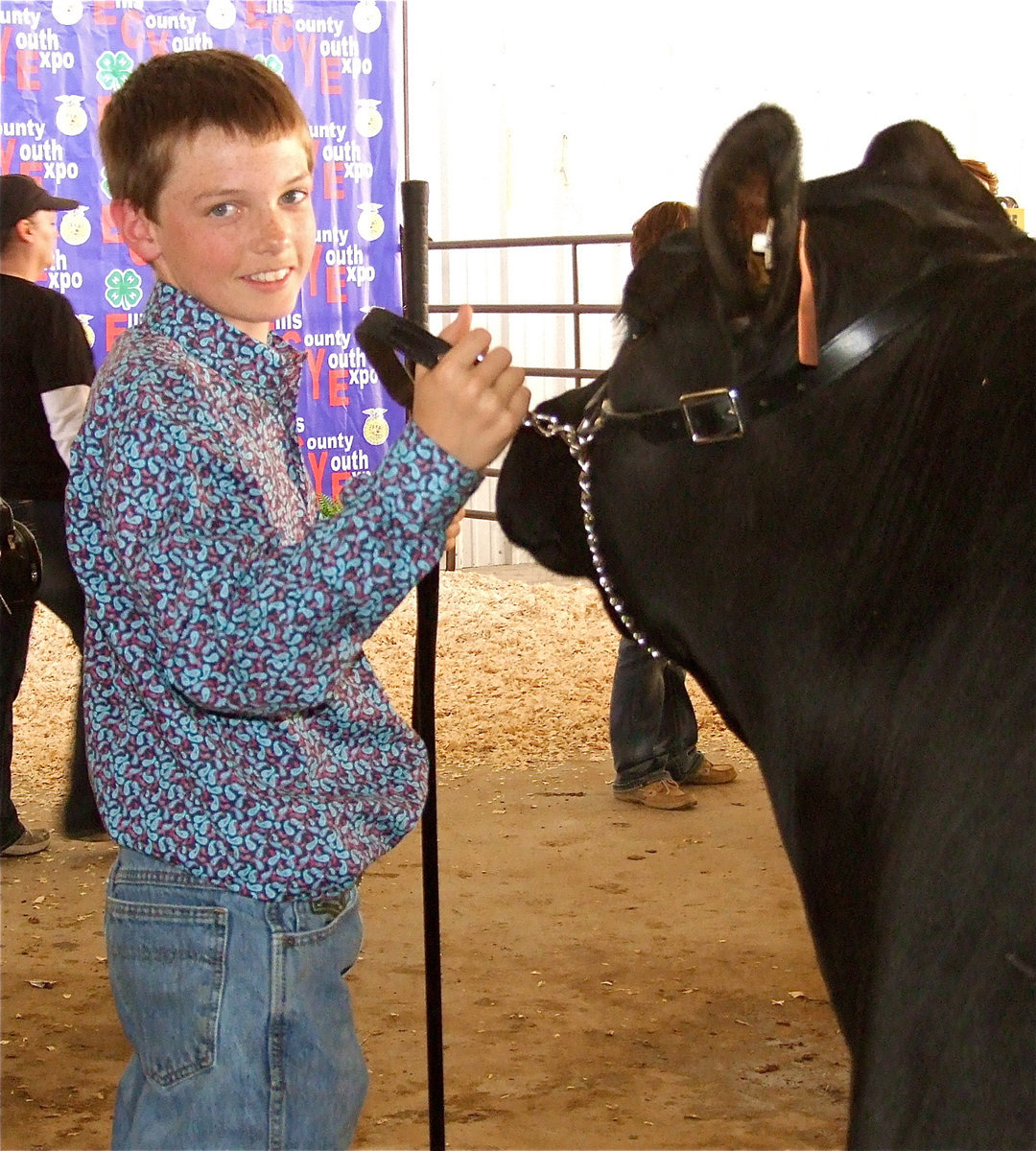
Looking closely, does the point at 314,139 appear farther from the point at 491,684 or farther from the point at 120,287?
the point at 491,684

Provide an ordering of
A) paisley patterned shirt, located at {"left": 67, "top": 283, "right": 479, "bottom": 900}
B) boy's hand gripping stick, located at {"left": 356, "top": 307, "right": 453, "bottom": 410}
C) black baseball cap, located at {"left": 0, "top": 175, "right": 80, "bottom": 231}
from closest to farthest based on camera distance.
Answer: paisley patterned shirt, located at {"left": 67, "top": 283, "right": 479, "bottom": 900} → boy's hand gripping stick, located at {"left": 356, "top": 307, "right": 453, "bottom": 410} → black baseball cap, located at {"left": 0, "top": 175, "right": 80, "bottom": 231}

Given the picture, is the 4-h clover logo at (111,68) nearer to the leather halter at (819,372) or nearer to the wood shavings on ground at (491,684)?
the wood shavings on ground at (491,684)

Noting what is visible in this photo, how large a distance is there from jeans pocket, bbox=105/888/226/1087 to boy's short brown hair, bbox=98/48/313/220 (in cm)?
73

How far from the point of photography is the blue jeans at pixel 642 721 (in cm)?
449

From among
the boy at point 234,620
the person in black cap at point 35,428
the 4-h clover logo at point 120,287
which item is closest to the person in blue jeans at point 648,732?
the person in black cap at point 35,428

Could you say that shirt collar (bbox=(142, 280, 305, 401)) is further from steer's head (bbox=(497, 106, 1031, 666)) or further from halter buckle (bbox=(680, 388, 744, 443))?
halter buckle (bbox=(680, 388, 744, 443))

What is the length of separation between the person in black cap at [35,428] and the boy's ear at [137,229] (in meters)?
2.33

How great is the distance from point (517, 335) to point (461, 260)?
485 millimetres

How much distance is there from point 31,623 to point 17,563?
47.4 inches

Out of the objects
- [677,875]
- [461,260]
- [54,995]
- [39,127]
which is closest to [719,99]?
[461,260]

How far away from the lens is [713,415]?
1280 millimetres

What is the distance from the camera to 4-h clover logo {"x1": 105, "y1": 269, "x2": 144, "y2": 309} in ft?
23.1

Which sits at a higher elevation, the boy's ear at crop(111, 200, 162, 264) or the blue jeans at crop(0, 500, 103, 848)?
the boy's ear at crop(111, 200, 162, 264)

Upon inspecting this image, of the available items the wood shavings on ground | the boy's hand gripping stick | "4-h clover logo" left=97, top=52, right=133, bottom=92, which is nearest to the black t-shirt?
the wood shavings on ground
